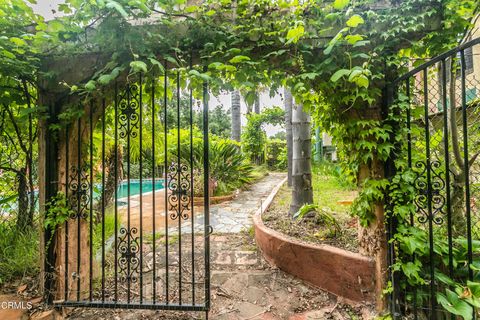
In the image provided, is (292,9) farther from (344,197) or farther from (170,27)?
(344,197)

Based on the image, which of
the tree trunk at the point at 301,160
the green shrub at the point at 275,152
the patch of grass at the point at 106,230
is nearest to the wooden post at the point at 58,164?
the patch of grass at the point at 106,230

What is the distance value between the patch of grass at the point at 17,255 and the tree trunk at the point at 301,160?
294 centimetres

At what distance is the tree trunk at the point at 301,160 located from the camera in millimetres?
3119

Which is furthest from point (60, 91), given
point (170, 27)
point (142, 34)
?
point (170, 27)

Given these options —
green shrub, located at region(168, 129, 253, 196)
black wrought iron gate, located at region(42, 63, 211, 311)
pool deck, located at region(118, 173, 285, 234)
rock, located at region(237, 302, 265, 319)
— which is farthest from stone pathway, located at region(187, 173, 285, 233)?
rock, located at region(237, 302, 265, 319)

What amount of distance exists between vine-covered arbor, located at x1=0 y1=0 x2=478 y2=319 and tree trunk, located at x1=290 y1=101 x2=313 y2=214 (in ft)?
3.18

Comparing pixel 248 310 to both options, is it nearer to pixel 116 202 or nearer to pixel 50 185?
pixel 116 202

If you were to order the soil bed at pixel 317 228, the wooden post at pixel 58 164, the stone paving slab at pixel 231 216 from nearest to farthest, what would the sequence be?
1. the wooden post at pixel 58 164
2. the soil bed at pixel 317 228
3. the stone paving slab at pixel 231 216

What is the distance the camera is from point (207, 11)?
184cm

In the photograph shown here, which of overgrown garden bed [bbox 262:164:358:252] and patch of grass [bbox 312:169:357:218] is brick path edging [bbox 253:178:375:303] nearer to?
overgrown garden bed [bbox 262:164:358:252]

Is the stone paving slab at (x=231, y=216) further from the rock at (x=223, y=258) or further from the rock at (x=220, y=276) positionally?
the rock at (x=220, y=276)

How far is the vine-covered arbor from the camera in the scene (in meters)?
1.71

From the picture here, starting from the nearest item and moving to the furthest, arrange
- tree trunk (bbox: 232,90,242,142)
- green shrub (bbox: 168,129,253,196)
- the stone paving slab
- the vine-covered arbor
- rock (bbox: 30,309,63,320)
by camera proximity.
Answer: the vine-covered arbor < rock (bbox: 30,309,63,320) < the stone paving slab < green shrub (bbox: 168,129,253,196) < tree trunk (bbox: 232,90,242,142)

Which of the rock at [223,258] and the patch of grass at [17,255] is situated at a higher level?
the patch of grass at [17,255]
